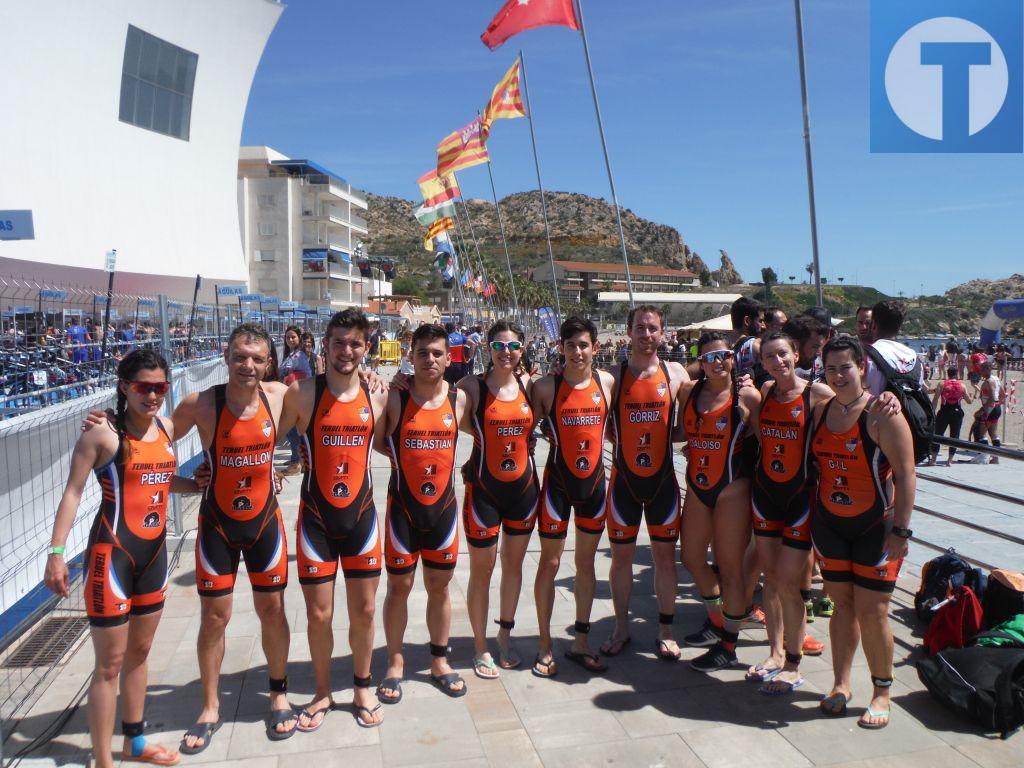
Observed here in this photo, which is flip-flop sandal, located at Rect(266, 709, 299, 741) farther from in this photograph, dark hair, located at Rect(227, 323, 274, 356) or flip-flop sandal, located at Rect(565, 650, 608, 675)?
dark hair, located at Rect(227, 323, 274, 356)

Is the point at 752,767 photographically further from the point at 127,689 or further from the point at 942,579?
the point at 127,689

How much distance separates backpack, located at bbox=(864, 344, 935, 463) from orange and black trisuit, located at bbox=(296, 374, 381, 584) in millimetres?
2705

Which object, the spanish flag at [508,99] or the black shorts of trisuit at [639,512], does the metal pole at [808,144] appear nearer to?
the black shorts of trisuit at [639,512]

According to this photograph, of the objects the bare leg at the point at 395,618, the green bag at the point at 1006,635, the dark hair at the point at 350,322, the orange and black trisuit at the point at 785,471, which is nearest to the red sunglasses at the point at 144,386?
the dark hair at the point at 350,322

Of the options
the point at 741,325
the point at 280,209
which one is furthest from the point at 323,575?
the point at 280,209

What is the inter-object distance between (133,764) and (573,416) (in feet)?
8.43

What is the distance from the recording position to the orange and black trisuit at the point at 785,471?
12.4 feet

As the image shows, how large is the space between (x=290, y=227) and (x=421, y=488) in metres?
51.1

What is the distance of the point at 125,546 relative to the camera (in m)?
3.08

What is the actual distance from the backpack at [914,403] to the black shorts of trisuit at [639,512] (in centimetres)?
123

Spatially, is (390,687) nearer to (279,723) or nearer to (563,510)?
(279,723)

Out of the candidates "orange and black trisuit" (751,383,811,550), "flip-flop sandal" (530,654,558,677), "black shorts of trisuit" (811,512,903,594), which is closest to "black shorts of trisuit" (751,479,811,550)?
"orange and black trisuit" (751,383,811,550)

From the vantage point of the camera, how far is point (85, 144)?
23688 millimetres

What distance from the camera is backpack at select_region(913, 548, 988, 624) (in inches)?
174
